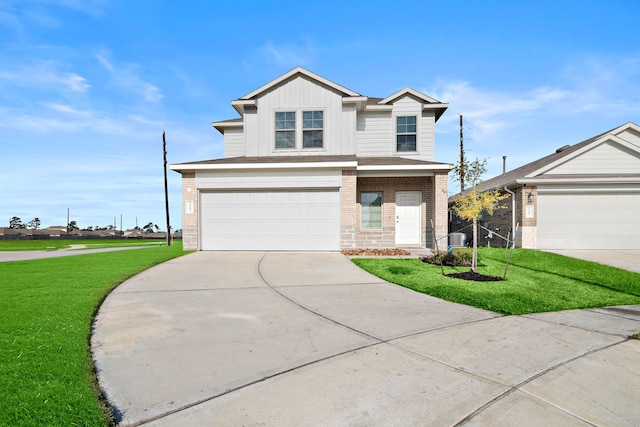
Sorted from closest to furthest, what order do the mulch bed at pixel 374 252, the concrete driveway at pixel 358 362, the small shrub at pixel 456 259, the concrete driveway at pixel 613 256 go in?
the concrete driveway at pixel 358 362 < the small shrub at pixel 456 259 < the concrete driveway at pixel 613 256 < the mulch bed at pixel 374 252

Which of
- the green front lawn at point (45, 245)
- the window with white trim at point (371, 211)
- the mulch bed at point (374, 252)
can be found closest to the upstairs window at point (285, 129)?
the window with white trim at point (371, 211)

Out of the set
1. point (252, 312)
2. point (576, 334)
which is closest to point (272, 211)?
point (252, 312)

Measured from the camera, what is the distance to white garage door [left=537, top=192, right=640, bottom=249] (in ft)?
47.0

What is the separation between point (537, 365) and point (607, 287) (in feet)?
19.8

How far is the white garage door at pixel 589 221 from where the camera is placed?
1433cm

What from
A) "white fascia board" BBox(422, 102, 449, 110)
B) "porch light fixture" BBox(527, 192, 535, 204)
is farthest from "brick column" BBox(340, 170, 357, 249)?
"porch light fixture" BBox(527, 192, 535, 204)

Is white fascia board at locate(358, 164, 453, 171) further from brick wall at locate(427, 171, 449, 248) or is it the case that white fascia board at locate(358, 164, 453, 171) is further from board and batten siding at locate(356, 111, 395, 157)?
board and batten siding at locate(356, 111, 395, 157)

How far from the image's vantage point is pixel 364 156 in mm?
16062

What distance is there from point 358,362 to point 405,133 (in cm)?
1412

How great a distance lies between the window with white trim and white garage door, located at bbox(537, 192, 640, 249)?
6.68m

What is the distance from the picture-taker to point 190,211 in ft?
45.3

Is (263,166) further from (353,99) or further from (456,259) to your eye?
(456,259)

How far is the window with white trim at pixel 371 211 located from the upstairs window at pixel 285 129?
13.1 feet

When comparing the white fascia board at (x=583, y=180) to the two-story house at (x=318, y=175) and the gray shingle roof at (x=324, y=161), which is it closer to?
the two-story house at (x=318, y=175)
